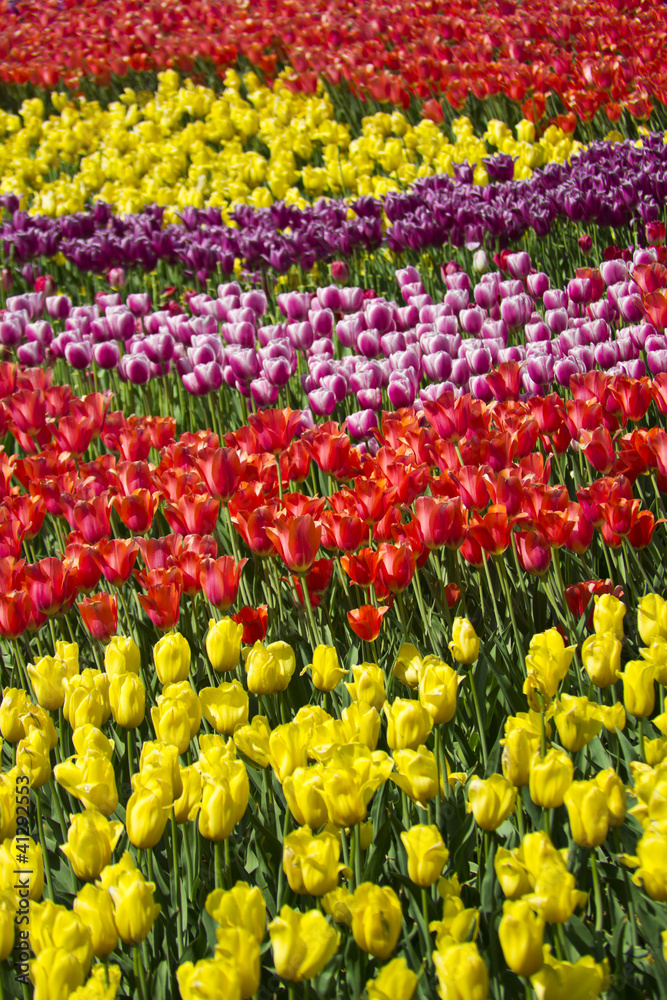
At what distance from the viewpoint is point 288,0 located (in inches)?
420

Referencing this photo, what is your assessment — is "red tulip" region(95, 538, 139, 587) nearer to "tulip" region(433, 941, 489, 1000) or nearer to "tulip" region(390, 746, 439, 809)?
"tulip" region(390, 746, 439, 809)

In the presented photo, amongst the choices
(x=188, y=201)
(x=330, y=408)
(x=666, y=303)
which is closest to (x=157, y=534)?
(x=330, y=408)

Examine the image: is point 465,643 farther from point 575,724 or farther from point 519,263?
point 519,263

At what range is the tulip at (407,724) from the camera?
1.41 meters

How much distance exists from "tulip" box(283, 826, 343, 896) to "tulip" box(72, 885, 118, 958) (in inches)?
9.8

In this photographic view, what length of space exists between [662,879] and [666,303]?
2265 millimetres

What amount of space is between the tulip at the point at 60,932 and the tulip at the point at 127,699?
478 millimetres

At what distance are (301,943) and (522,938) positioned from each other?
27 centimetres

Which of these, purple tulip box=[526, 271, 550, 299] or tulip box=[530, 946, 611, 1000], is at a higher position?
purple tulip box=[526, 271, 550, 299]

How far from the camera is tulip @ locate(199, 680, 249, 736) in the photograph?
62.0 inches

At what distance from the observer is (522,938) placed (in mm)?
1060

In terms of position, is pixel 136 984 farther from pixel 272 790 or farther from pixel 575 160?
pixel 575 160

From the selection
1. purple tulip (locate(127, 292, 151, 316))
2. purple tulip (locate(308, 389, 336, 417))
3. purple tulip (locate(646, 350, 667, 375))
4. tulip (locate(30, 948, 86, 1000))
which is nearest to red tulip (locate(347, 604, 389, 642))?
tulip (locate(30, 948, 86, 1000))

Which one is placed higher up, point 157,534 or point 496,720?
point 157,534
